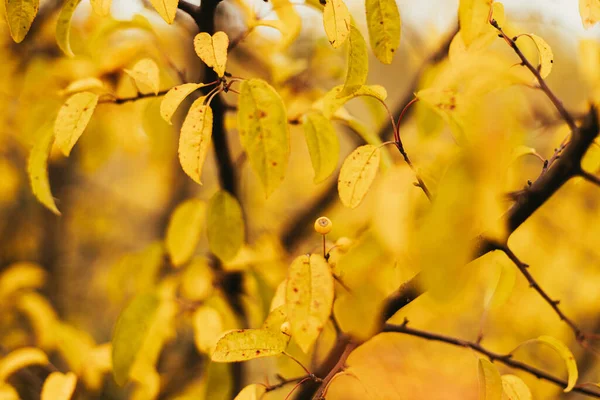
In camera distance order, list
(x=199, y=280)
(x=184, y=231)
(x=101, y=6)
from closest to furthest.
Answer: (x=101, y=6), (x=184, y=231), (x=199, y=280)

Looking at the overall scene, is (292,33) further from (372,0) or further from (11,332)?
(11,332)

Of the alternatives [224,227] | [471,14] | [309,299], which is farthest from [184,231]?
[471,14]

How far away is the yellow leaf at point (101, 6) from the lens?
56 cm

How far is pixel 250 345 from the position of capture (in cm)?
54

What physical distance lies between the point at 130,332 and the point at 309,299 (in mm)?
512

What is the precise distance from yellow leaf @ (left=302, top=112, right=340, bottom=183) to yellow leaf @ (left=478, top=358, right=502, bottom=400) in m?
0.32

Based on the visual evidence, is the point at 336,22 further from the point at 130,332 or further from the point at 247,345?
the point at 130,332

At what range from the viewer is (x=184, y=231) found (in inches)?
37.5

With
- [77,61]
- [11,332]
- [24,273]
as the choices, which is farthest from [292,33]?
[11,332]

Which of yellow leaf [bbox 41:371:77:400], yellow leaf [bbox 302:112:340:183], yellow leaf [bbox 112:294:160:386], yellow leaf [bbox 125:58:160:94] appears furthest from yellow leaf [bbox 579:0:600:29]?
yellow leaf [bbox 41:371:77:400]

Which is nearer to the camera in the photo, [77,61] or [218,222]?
[218,222]

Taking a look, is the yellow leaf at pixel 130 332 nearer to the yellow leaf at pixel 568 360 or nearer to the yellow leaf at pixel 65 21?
the yellow leaf at pixel 65 21

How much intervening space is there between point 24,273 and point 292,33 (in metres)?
1.18

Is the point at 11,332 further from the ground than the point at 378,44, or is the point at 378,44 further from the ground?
the point at 378,44
